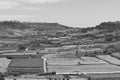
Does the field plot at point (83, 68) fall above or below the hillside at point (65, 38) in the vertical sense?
below

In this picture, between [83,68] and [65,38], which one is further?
[65,38]

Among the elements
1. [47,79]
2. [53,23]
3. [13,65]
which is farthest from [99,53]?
[53,23]

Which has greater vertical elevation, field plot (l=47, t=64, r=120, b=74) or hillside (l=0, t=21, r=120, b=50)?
hillside (l=0, t=21, r=120, b=50)

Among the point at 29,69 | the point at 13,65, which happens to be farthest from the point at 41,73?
the point at 13,65

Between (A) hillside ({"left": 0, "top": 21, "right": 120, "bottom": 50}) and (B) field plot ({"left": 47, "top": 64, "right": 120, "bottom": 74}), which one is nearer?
(B) field plot ({"left": 47, "top": 64, "right": 120, "bottom": 74})

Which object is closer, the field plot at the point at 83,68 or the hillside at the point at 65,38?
the field plot at the point at 83,68

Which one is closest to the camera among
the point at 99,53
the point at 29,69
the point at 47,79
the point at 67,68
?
the point at 47,79

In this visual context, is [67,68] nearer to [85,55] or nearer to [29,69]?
[29,69]

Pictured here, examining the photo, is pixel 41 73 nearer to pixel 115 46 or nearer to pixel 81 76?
pixel 81 76

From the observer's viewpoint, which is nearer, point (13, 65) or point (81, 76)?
point (81, 76)

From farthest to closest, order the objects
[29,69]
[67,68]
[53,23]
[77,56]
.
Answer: [53,23]
[77,56]
[67,68]
[29,69]

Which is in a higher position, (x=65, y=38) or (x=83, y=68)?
(x=65, y=38)
